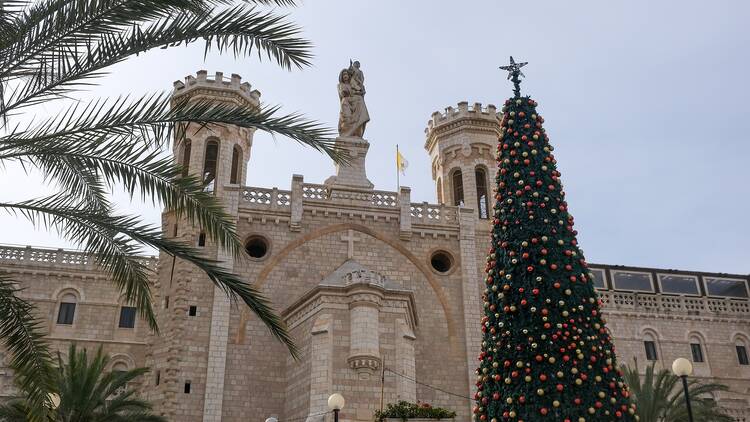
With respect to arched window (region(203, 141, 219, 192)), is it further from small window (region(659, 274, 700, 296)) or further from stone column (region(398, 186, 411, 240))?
small window (region(659, 274, 700, 296))

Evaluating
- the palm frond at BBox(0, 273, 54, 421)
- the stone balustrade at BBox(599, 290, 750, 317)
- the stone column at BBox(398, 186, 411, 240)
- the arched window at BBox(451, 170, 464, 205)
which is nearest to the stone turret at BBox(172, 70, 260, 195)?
the stone column at BBox(398, 186, 411, 240)

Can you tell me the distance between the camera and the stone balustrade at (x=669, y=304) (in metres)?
36.0

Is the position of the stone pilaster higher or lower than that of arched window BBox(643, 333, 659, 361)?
lower

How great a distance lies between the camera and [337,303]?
23797 mm

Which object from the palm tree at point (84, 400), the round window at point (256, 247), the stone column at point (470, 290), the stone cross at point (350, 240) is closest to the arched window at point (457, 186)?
the stone column at point (470, 290)

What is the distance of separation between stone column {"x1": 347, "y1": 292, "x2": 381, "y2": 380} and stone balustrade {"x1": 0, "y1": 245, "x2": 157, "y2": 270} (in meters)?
12.6

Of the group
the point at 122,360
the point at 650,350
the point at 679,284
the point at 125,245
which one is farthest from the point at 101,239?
the point at 679,284

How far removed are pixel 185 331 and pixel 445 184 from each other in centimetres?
1451

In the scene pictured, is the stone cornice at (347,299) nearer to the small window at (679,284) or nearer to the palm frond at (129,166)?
the palm frond at (129,166)

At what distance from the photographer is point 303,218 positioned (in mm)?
28016

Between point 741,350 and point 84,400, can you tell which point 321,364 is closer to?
point 84,400

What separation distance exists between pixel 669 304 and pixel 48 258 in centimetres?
2844

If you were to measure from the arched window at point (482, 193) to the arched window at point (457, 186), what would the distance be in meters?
0.73

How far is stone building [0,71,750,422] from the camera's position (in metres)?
23.6
